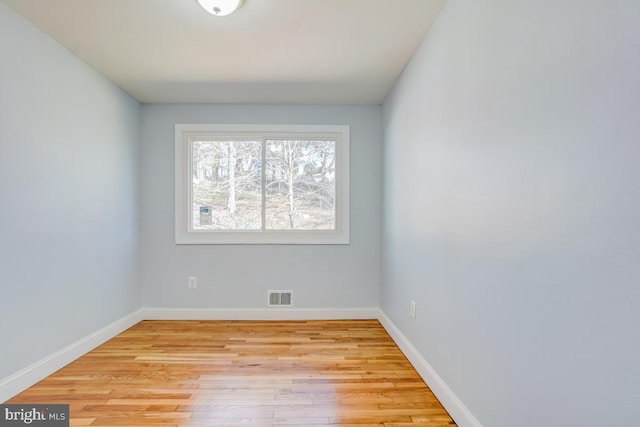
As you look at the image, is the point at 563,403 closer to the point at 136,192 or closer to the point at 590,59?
the point at 590,59

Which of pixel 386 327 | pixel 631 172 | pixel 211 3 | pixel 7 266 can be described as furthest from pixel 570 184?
pixel 7 266

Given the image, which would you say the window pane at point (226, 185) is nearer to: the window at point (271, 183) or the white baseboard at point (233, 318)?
the window at point (271, 183)

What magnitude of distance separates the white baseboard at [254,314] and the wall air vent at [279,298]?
0.05 meters

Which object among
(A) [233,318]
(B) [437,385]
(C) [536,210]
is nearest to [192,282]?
(A) [233,318]

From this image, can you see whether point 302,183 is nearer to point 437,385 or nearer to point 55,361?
point 437,385

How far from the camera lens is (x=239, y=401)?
2.00 m

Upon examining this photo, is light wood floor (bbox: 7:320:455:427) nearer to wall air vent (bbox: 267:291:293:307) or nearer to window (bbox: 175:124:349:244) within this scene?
wall air vent (bbox: 267:291:293:307)

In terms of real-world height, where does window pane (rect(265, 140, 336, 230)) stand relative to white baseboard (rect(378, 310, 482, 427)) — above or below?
above

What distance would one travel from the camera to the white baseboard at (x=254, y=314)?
3.59 meters

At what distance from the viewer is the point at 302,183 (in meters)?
3.72

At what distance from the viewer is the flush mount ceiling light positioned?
1.89 metres

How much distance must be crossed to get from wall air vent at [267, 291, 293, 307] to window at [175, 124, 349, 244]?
22.3 inches

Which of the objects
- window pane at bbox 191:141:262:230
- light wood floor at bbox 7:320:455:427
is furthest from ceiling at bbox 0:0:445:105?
light wood floor at bbox 7:320:455:427

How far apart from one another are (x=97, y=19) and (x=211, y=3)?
2.78 ft
